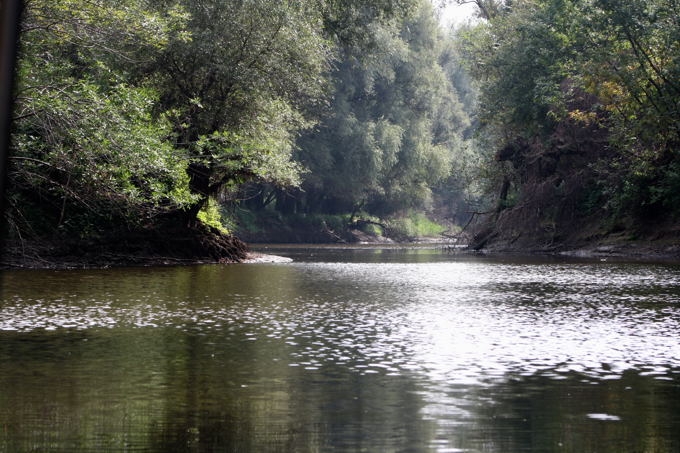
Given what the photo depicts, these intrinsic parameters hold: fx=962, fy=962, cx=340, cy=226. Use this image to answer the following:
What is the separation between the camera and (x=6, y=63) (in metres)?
3.21

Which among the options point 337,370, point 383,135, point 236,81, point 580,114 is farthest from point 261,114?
point 383,135

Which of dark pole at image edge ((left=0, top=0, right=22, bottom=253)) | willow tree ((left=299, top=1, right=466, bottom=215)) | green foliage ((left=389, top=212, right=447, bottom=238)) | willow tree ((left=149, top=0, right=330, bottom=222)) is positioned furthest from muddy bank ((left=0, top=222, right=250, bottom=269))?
green foliage ((left=389, top=212, right=447, bottom=238))

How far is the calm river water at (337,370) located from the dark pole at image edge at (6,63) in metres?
4.09

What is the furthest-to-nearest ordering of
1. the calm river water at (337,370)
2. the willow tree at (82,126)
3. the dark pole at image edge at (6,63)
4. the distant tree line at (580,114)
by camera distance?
the distant tree line at (580,114) → the willow tree at (82,126) → the calm river water at (337,370) → the dark pole at image edge at (6,63)

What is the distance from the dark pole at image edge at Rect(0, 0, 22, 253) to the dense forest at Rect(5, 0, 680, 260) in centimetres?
1701

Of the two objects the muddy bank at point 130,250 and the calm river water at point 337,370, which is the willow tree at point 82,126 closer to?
the muddy bank at point 130,250

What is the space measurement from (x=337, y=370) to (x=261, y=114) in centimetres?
3044

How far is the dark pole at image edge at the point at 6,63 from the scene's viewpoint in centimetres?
321

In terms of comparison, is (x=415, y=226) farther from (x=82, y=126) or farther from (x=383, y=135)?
(x=82, y=126)

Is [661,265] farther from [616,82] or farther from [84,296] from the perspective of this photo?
[84,296]

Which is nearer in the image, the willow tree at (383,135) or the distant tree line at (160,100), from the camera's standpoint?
the distant tree line at (160,100)

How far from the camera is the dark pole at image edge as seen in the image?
3.21 metres

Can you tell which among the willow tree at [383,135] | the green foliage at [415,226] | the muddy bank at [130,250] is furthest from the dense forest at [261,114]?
the green foliage at [415,226]

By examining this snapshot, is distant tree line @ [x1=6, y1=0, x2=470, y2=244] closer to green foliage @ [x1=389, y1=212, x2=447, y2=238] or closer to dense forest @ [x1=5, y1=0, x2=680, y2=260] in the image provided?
dense forest @ [x1=5, y1=0, x2=680, y2=260]
